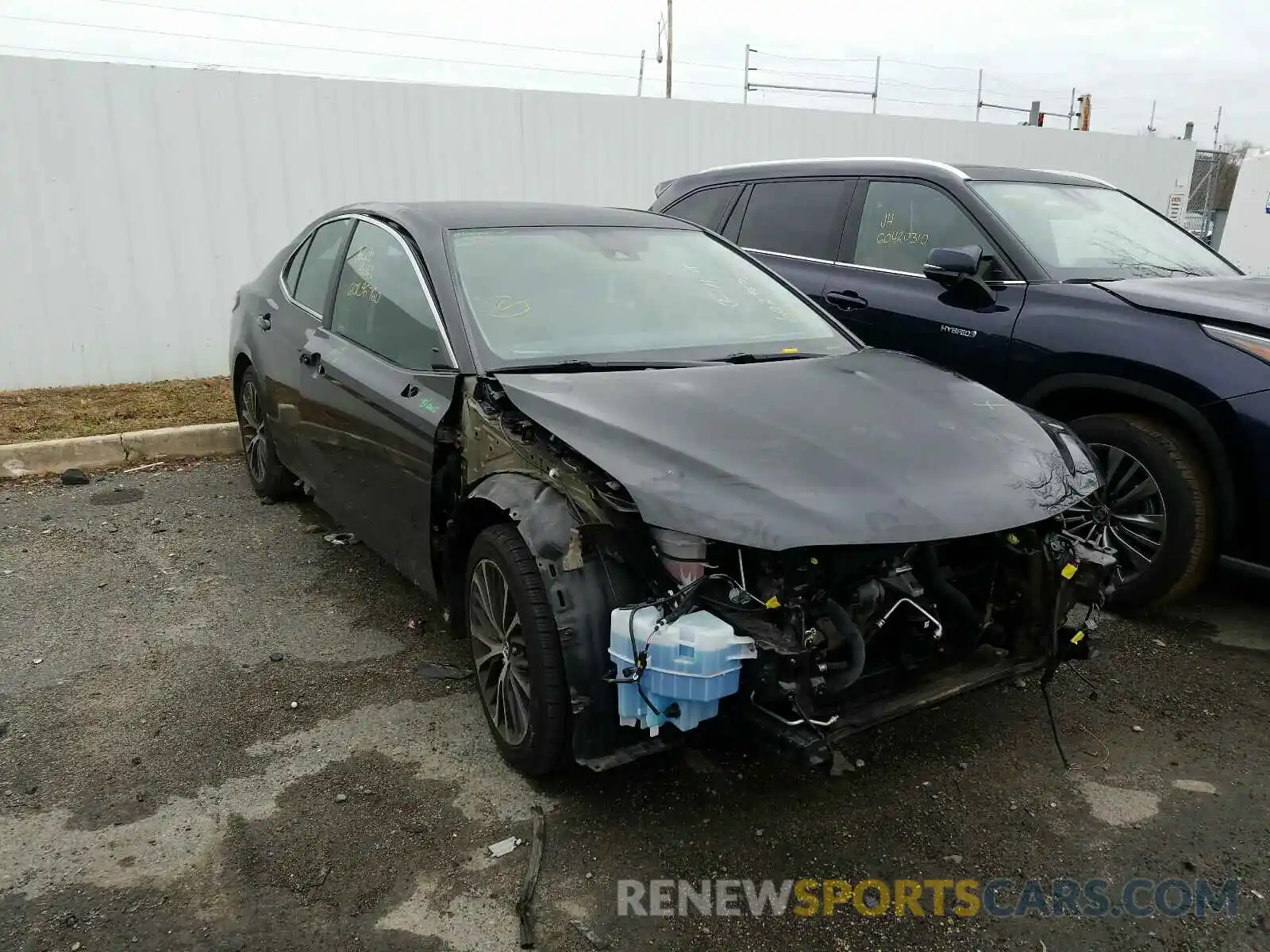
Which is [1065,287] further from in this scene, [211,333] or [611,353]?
[211,333]

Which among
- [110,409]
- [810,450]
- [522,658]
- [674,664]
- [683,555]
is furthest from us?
[110,409]

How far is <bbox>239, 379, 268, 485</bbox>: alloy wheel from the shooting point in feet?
17.7

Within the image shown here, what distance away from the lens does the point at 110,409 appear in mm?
7102

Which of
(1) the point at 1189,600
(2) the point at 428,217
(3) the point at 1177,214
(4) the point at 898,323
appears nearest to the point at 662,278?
(2) the point at 428,217

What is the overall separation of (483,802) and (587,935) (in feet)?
2.10

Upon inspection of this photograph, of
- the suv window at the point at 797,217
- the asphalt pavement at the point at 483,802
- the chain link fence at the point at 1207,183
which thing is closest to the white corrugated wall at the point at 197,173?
the suv window at the point at 797,217

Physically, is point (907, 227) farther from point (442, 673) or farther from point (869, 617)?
point (442, 673)

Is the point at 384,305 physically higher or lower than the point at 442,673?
higher

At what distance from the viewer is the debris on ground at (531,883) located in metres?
2.37

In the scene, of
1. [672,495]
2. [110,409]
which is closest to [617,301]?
[672,495]

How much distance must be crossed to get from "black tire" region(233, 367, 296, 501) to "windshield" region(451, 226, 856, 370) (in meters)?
2.27

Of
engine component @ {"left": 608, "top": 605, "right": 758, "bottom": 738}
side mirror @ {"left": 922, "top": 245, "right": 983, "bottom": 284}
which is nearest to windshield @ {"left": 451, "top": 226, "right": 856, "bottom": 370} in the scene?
side mirror @ {"left": 922, "top": 245, "right": 983, "bottom": 284}

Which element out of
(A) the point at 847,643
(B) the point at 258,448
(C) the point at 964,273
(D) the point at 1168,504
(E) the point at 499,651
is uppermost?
(C) the point at 964,273

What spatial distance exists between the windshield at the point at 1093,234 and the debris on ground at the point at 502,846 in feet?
11.8
